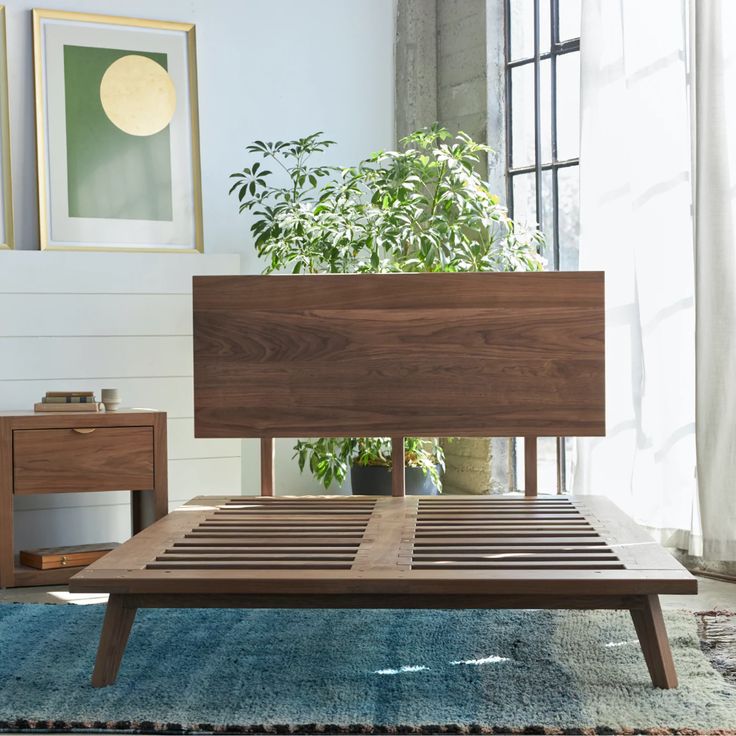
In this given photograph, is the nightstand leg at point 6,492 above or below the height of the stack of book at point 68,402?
below

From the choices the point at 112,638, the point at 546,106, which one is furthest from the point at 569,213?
the point at 112,638

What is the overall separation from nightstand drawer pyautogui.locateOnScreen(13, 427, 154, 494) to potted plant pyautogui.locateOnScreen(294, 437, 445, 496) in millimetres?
731

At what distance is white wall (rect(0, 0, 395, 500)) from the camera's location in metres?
4.24

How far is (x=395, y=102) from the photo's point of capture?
5.00 m

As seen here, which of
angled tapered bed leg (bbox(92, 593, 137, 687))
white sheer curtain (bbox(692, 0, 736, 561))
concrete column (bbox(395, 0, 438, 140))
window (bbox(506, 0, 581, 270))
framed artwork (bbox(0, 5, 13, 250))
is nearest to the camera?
angled tapered bed leg (bbox(92, 593, 137, 687))

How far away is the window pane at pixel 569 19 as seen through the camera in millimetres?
4363

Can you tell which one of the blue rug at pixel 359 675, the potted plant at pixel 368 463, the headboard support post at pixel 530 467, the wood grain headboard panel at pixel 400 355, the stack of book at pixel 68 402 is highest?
the wood grain headboard panel at pixel 400 355

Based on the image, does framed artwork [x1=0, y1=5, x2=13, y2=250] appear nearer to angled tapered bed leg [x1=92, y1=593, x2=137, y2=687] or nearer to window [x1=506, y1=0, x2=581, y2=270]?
window [x1=506, y1=0, x2=581, y2=270]

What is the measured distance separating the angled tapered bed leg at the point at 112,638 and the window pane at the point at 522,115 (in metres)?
2.98

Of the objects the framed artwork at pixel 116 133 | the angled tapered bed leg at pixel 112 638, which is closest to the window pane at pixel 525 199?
the framed artwork at pixel 116 133

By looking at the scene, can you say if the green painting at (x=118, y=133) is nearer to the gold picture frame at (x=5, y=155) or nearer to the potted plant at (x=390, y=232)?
the gold picture frame at (x=5, y=155)

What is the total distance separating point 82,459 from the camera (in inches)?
144

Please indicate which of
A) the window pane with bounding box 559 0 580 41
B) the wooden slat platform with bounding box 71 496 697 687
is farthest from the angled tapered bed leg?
the window pane with bounding box 559 0 580 41

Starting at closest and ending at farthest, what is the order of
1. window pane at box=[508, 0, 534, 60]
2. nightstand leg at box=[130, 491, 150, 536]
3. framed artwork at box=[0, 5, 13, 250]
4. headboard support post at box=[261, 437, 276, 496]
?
headboard support post at box=[261, 437, 276, 496] → nightstand leg at box=[130, 491, 150, 536] → framed artwork at box=[0, 5, 13, 250] → window pane at box=[508, 0, 534, 60]
